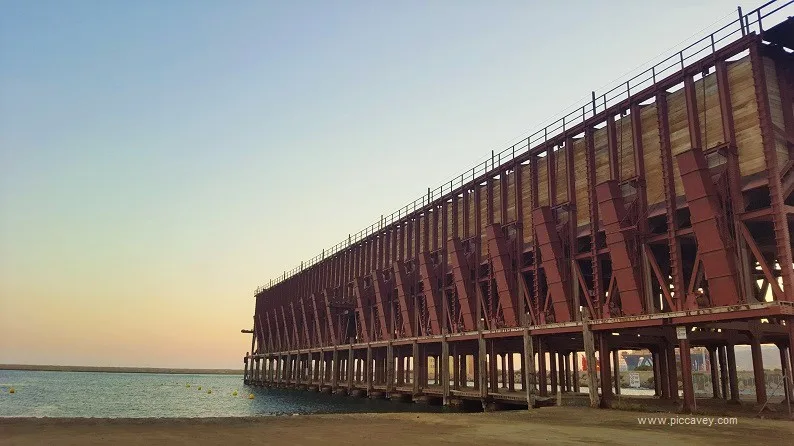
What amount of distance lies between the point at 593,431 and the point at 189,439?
12.6 m

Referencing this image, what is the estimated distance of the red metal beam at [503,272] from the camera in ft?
128

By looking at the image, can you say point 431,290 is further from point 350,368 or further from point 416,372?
point 350,368

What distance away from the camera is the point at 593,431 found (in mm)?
18422

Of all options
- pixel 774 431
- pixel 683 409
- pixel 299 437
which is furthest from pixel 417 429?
pixel 683 409

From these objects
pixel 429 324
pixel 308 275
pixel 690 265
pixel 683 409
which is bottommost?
pixel 683 409

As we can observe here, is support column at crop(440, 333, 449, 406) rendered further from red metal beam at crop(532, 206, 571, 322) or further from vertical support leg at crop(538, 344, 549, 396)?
red metal beam at crop(532, 206, 571, 322)

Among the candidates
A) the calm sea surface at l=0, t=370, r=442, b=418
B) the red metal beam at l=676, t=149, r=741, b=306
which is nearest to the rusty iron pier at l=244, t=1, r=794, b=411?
the red metal beam at l=676, t=149, r=741, b=306

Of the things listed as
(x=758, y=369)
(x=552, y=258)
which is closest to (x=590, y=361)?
(x=552, y=258)

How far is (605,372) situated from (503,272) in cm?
1114

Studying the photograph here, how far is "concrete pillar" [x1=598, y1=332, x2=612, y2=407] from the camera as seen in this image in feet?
93.7

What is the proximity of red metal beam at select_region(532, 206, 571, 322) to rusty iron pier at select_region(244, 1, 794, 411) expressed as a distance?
10 centimetres

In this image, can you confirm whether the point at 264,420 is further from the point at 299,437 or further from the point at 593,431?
the point at 593,431

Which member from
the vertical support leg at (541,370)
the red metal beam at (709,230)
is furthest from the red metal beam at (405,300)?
the red metal beam at (709,230)

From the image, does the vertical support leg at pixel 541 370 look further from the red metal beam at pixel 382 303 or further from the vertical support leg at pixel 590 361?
the red metal beam at pixel 382 303
